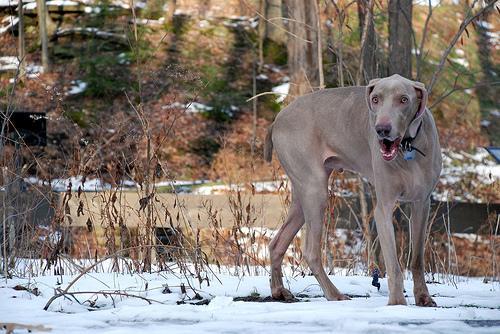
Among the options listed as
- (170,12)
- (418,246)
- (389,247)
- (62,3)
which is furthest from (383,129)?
(62,3)

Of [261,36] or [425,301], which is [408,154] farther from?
[261,36]

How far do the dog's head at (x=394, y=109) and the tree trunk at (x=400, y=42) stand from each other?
4.43 m

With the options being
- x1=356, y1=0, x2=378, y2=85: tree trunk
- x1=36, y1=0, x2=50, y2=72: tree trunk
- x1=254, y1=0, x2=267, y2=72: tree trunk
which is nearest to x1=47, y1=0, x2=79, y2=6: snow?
x1=36, y1=0, x2=50, y2=72: tree trunk

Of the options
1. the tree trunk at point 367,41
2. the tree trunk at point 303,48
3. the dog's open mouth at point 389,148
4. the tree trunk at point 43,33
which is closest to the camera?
the dog's open mouth at point 389,148

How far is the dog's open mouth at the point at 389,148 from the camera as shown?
4574mm

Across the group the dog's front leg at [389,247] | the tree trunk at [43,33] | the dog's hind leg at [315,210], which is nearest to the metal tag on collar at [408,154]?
the dog's front leg at [389,247]

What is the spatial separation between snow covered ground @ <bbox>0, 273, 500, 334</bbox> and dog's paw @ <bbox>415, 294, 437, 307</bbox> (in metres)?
0.07

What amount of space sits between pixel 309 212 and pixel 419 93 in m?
1.10

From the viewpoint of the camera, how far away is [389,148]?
181 inches

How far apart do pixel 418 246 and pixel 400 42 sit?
4650 millimetres

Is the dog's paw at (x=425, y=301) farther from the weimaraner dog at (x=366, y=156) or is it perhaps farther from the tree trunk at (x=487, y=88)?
the tree trunk at (x=487, y=88)

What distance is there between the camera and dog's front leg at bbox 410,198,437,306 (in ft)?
16.1

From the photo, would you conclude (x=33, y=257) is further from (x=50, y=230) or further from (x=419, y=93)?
(x=419, y=93)

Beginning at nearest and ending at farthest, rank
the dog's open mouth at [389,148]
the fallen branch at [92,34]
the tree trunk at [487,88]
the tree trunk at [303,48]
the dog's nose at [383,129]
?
the dog's nose at [383,129] < the dog's open mouth at [389,148] < the tree trunk at [303,48] < the tree trunk at [487,88] < the fallen branch at [92,34]
